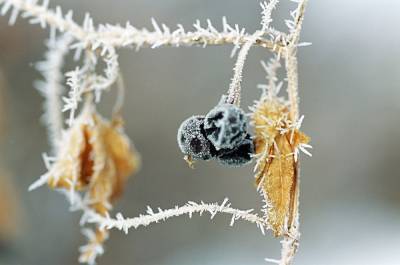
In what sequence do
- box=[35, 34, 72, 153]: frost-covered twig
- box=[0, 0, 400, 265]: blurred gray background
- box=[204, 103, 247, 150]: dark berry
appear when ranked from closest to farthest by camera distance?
box=[204, 103, 247, 150]: dark berry → box=[35, 34, 72, 153]: frost-covered twig → box=[0, 0, 400, 265]: blurred gray background

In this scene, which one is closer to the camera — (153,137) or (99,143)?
(99,143)

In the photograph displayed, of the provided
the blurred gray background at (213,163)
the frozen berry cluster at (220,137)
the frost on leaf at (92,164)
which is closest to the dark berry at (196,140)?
the frozen berry cluster at (220,137)

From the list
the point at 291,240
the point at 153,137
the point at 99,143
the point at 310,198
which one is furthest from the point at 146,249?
the point at 291,240

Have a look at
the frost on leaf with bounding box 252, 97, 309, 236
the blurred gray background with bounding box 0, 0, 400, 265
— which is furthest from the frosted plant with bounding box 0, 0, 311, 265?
the blurred gray background with bounding box 0, 0, 400, 265

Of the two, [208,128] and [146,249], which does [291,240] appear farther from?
[146,249]

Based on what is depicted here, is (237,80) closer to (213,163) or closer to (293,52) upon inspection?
(293,52)

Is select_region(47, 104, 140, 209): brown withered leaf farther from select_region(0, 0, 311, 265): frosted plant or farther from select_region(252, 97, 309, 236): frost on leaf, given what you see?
select_region(252, 97, 309, 236): frost on leaf

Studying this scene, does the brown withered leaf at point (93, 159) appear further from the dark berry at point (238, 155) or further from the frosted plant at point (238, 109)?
the dark berry at point (238, 155)

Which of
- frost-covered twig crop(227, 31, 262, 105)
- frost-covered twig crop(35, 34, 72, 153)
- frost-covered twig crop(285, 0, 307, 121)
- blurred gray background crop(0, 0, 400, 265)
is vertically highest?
blurred gray background crop(0, 0, 400, 265)

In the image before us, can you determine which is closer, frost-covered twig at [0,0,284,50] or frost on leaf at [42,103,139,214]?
frost-covered twig at [0,0,284,50]
